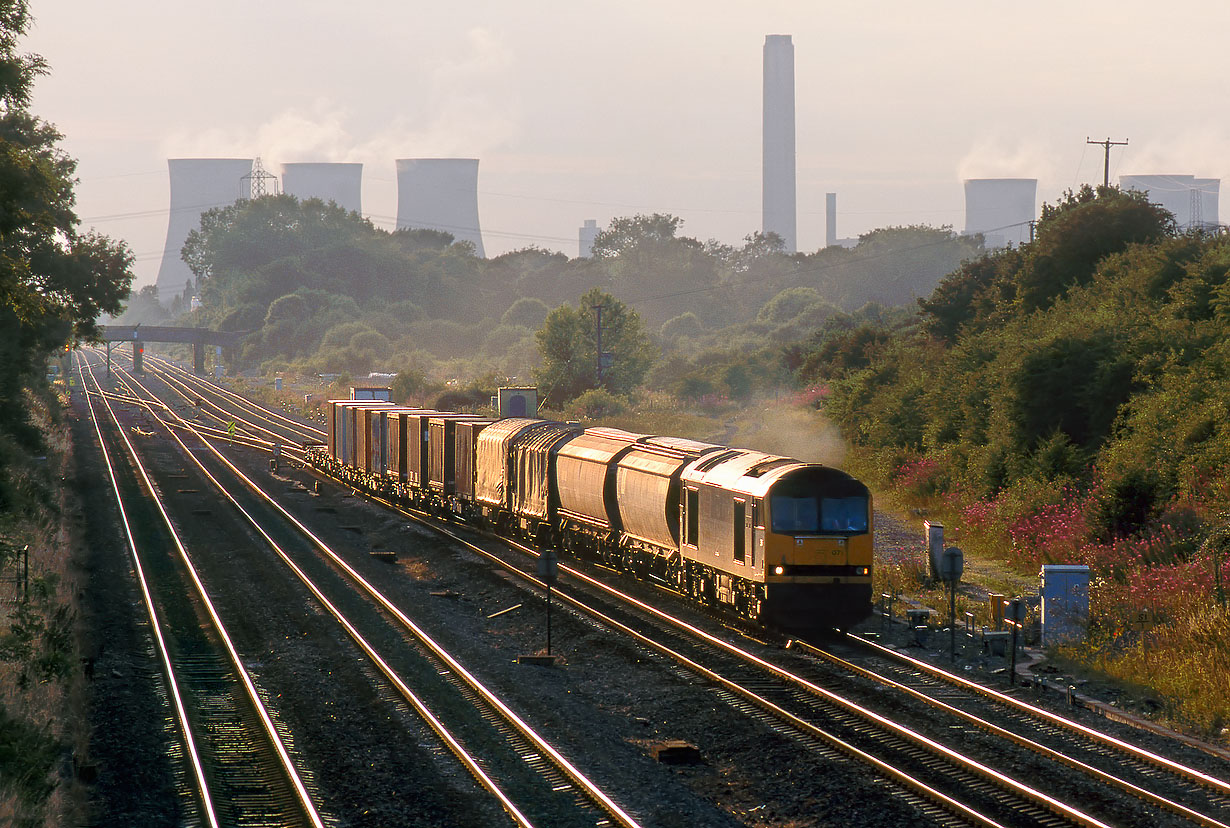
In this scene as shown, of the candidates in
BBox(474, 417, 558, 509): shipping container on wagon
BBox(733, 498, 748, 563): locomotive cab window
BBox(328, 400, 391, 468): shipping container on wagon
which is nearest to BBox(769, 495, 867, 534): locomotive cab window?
BBox(733, 498, 748, 563): locomotive cab window

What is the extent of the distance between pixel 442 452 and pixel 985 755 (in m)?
28.2

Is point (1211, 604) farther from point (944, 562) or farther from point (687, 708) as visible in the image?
point (687, 708)

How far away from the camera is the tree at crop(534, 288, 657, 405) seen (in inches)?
3364

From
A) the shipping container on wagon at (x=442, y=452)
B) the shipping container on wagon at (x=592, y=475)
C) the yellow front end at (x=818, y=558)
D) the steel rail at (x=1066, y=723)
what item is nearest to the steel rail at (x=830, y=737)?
the steel rail at (x=1066, y=723)

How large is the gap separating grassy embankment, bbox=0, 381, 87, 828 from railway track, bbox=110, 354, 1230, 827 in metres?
8.76

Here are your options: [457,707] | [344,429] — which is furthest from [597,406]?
[457,707]

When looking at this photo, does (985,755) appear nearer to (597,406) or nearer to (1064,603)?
(1064,603)

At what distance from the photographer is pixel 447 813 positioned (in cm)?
1322

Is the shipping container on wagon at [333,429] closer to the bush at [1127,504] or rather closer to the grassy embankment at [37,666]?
the grassy embankment at [37,666]

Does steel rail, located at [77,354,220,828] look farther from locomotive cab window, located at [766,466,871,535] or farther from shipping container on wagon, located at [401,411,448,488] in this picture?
locomotive cab window, located at [766,466,871,535]

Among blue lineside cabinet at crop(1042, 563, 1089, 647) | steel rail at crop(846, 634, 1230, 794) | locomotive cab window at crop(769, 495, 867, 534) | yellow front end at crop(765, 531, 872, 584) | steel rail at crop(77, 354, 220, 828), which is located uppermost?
locomotive cab window at crop(769, 495, 867, 534)

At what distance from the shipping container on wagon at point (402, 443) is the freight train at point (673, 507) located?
12 cm

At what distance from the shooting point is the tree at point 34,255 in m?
21.3

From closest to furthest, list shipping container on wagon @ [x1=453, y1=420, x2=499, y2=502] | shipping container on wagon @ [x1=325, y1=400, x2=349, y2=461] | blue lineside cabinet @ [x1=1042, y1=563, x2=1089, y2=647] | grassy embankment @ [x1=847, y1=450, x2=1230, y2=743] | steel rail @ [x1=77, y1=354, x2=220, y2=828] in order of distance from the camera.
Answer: steel rail @ [x1=77, y1=354, x2=220, y2=828] → grassy embankment @ [x1=847, y1=450, x2=1230, y2=743] → blue lineside cabinet @ [x1=1042, y1=563, x2=1089, y2=647] → shipping container on wagon @ [x1=453, y1=420, x2=499, y2=502] → shipping container on wagon @ [x1=325, y1=400, x2=349, y2=461]
